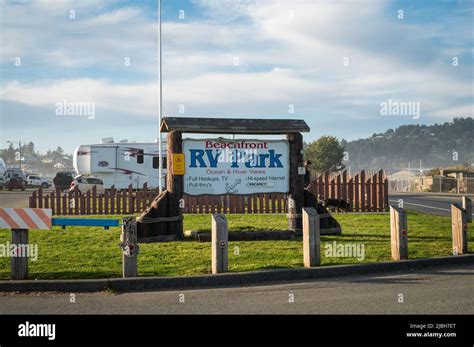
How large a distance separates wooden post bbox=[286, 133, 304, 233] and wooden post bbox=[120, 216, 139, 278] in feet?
18.7

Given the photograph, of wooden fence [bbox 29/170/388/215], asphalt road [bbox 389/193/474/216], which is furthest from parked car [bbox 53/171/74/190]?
asphalt road [bbox 389/193/474/216]

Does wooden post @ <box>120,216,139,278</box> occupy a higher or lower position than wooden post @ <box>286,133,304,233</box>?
lower

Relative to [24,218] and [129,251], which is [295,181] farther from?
[24,218]

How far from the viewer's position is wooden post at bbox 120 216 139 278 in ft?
26.1

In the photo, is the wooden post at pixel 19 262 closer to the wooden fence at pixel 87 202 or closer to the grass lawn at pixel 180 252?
the grass lawn at pixel 180 252

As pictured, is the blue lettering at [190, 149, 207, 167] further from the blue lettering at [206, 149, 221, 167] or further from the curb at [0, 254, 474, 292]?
the curb at [0, 254, 474, 292]

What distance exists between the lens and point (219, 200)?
21.3 meters

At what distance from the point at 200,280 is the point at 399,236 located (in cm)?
381

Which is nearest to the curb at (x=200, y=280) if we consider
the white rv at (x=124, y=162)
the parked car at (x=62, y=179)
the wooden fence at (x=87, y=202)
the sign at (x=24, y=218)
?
the sign at (x=24, y=218)

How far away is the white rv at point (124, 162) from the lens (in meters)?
34.5

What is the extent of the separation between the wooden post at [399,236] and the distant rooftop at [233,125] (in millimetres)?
4028

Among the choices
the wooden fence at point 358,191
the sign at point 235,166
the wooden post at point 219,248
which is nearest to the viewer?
the wooden post at point 219,248
